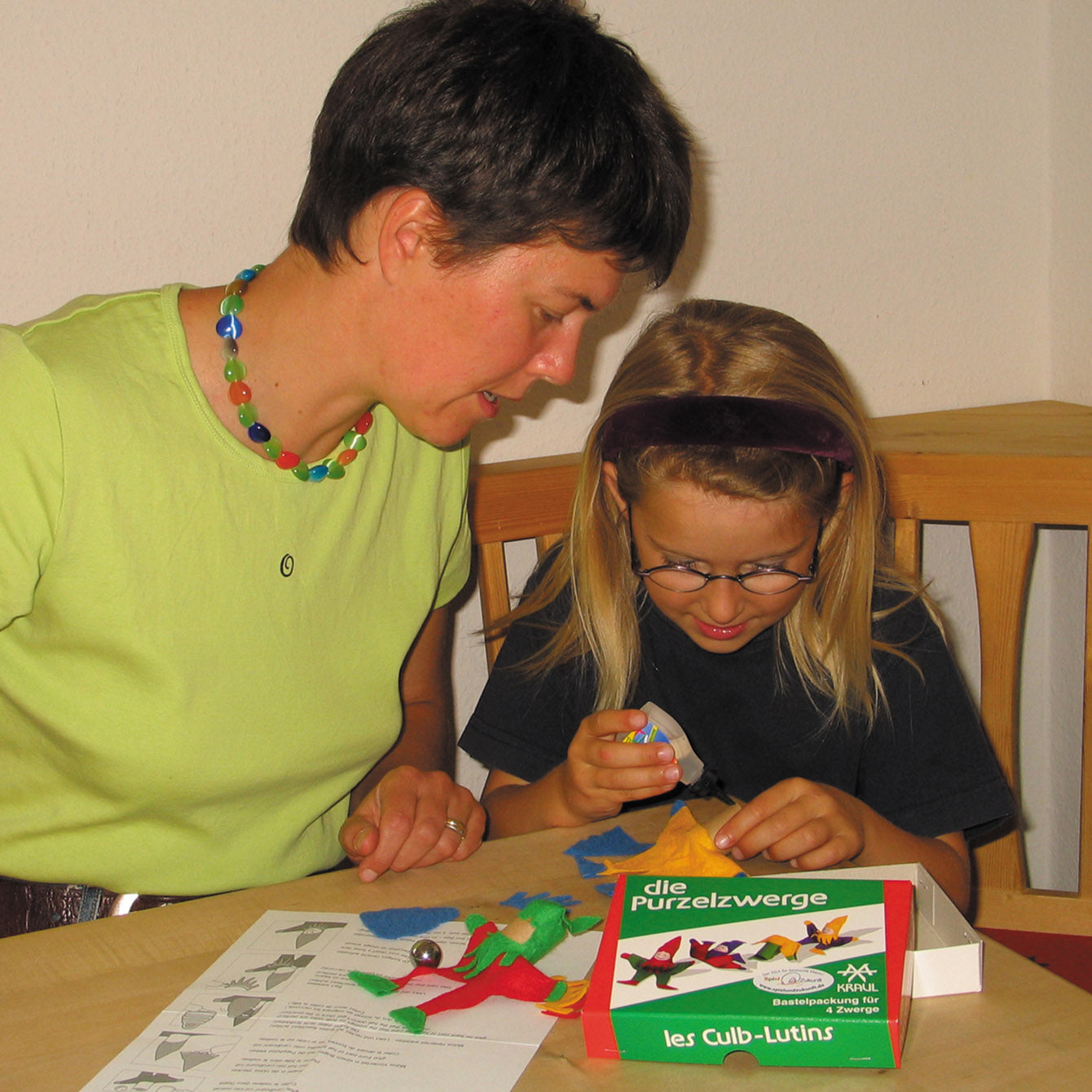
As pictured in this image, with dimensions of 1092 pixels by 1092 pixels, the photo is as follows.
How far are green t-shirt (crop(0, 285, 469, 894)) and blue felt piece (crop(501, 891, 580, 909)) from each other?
311 mm

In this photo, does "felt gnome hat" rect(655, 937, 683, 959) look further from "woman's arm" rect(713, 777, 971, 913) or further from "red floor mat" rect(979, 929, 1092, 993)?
"red floor mat" rect(979, 929, 1092, 993)

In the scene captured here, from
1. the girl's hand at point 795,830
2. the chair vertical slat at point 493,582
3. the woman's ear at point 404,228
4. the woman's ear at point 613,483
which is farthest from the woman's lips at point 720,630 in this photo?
the woman's ear at point 404,228

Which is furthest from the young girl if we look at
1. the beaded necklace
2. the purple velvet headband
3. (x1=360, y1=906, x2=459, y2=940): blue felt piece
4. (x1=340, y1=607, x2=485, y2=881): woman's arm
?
the beaded necklace

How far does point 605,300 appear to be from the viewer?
3.37ft

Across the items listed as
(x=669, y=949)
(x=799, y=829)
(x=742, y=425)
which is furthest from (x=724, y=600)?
(x=669, y=949)

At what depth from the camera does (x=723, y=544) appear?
1.15m

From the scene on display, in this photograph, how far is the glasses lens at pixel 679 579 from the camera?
119 centimetres

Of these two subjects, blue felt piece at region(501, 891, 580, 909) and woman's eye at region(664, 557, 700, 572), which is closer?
blue felt piece at region(501, 891, 580, 909)

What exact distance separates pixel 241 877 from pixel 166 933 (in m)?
0.23

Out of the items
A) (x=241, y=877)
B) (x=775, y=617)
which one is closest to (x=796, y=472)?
(x=775, y=617)

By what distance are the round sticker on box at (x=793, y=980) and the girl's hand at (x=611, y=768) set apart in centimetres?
33

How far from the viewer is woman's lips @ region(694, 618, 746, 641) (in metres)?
1.23

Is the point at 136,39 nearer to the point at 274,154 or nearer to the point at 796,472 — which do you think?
the point at 274,154

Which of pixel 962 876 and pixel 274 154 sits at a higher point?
pixel 274 154
